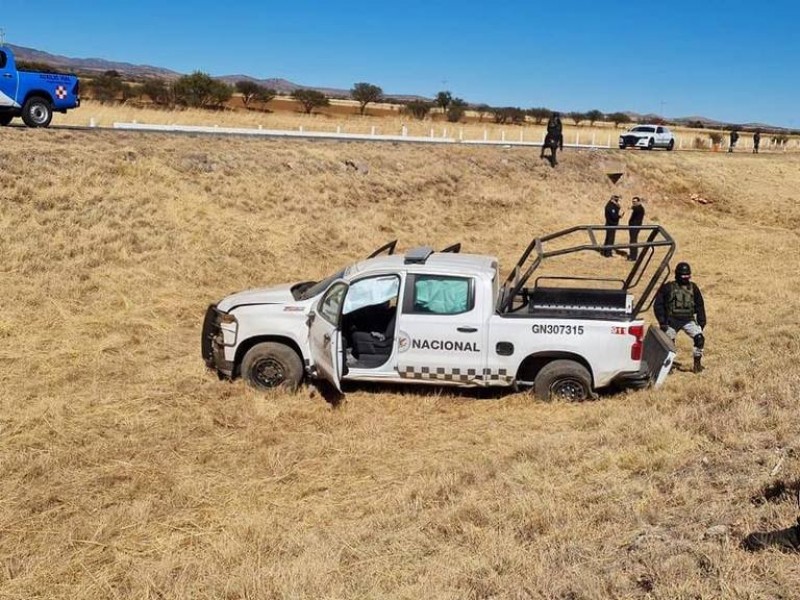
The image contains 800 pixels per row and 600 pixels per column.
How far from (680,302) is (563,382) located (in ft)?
7.02

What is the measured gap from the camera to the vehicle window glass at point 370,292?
8094 millimetres

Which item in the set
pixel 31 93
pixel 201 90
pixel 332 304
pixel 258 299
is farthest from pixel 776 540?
pixel 201 90

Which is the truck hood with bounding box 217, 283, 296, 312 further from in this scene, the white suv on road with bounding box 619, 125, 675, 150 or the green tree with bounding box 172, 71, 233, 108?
the green tree with bounding box 172, 71, 233, 108

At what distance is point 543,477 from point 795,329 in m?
6.30

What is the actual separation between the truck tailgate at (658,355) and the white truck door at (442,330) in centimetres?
194

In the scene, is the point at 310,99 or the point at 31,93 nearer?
the point at 31,93

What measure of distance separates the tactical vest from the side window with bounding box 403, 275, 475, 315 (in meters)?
2.78

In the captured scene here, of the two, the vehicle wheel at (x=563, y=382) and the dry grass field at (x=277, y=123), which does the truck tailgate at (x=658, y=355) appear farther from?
the dry grass field at (x=277, y=123)

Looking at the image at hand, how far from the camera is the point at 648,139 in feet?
130

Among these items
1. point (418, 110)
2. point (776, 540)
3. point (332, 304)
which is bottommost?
point (776, 540)

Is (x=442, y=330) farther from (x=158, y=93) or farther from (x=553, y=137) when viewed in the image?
(x=158, y=93)

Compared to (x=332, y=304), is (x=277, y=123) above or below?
above

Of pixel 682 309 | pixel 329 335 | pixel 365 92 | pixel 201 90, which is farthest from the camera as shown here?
pixel 365 92

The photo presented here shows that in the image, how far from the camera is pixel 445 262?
26.5 ft
